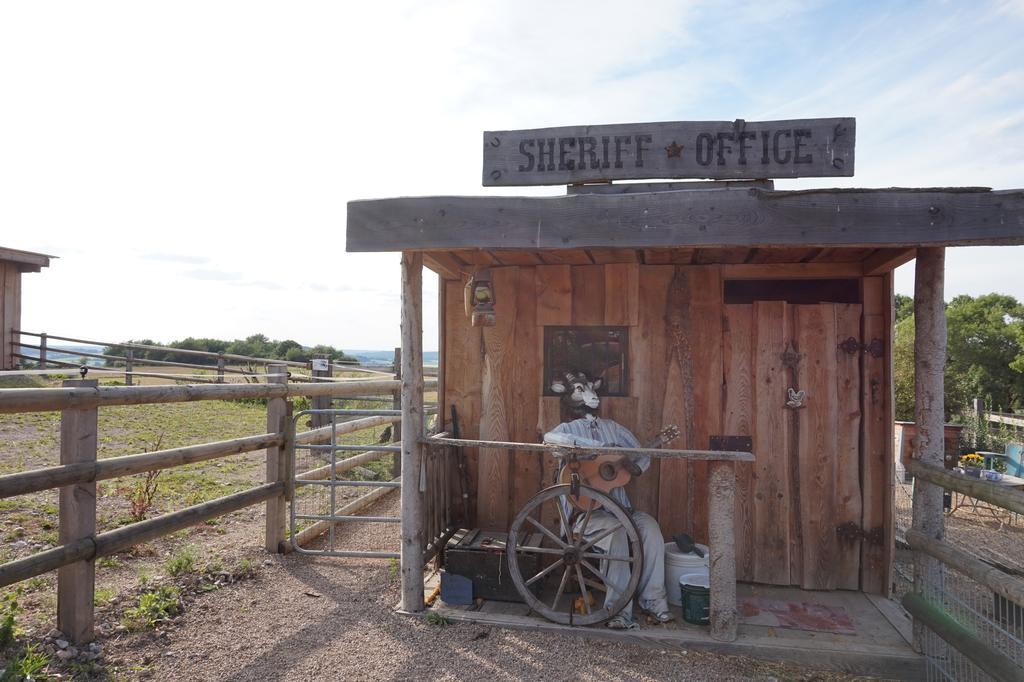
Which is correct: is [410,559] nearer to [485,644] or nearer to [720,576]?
[485,644]

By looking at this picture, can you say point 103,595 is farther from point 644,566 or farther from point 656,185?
point 656,185

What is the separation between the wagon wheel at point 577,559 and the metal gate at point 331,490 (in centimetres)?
131

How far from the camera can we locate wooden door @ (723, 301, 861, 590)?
5031mm

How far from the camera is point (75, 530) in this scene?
12.2ft

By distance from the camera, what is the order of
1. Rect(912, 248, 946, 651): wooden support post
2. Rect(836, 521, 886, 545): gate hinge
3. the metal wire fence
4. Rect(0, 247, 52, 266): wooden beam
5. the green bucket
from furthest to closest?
Rect(0, 247, 52, 266): wooden beam, Rect(836, 521, 886, 545): gate hinge, the green bucket, Rect(912, 248, 946, 651): wooden support post, the metal wire fence

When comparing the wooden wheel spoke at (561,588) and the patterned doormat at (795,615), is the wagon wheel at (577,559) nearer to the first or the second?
the wooden wheel spoke at (561,588)

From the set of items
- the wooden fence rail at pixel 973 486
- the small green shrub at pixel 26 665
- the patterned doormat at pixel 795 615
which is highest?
the wooden fence rail at pixel 973 486

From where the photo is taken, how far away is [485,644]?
4094 mm

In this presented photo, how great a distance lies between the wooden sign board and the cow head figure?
4.98ft

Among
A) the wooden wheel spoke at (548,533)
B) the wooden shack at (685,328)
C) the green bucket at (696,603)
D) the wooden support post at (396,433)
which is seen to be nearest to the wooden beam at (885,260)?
the wooden shack at (685,328)

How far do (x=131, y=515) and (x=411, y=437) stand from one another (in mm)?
3265

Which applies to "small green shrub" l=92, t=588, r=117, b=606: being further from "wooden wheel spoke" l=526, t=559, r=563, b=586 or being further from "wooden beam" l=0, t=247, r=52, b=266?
"wooden beam" l=0, t=247, r=52, b=266

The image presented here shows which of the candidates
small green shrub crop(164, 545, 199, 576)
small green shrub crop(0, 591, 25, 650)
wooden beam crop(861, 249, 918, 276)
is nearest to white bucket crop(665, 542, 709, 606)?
wooden beam crop(861, 249, 918, 276)

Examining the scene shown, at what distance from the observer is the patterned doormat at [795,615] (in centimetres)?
431
